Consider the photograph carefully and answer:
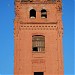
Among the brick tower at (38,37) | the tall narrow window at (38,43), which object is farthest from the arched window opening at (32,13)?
the tall narrow window at (38,43)

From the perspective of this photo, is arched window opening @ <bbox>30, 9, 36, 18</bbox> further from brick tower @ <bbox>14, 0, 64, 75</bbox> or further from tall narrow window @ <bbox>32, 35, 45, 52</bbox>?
tall narrow window @ <bbox>32, 35, 45, 52</bbox>

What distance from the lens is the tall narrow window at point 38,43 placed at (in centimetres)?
4219

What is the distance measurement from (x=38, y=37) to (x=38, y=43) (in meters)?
0.75

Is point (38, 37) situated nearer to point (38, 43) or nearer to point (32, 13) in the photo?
point (38, 43)

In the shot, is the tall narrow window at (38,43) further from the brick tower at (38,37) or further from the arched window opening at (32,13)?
the arched window opening at (32,13)

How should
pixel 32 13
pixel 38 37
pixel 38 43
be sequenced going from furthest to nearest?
pixel 32 13 → pixel 38 37 → pixel 38 43

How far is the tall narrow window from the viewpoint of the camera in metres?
42.2

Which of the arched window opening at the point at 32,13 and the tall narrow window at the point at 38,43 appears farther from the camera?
the arched window opening at the point at 32,13

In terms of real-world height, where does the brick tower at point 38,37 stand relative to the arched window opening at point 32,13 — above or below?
below

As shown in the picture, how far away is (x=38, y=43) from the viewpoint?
42406 mm

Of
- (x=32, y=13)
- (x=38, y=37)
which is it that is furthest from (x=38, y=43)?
(x=32, y=13)

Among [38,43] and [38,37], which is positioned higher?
[38,37]

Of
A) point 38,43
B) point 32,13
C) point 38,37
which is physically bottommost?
point 38,43

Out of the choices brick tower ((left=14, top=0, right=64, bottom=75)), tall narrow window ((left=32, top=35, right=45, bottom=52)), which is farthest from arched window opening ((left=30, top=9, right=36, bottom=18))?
tall narrow window ((left=32, top=35, right=45, bottom=52))
